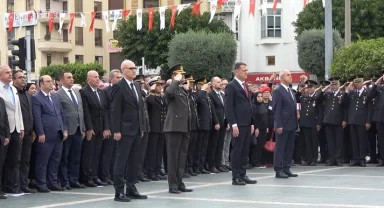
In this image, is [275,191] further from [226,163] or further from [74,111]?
[226,163]

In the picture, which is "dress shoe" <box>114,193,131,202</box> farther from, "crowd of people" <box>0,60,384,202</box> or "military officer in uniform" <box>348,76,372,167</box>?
"military officer in uniform" <box>348,76,372,167</box>

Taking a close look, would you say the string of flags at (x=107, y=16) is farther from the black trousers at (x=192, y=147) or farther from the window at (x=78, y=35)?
the black trousers at (x=192, y=147)

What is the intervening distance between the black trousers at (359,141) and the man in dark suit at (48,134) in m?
7.70

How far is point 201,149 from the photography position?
1731cm

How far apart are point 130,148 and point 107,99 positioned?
2.81 meters

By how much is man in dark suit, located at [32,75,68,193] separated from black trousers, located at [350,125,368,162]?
7699 millimetres

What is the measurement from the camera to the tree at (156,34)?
57938mm

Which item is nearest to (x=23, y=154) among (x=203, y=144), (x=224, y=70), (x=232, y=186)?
(x=232, y=186)

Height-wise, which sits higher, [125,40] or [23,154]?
[125,40]

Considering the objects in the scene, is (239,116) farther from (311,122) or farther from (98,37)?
(98,37)

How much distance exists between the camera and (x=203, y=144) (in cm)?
1739

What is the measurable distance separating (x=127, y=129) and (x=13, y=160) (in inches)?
94.8

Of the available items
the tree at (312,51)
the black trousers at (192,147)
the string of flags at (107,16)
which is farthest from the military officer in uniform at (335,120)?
the tree at (312,51)

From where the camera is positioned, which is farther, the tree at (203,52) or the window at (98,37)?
the window at (98,37)
